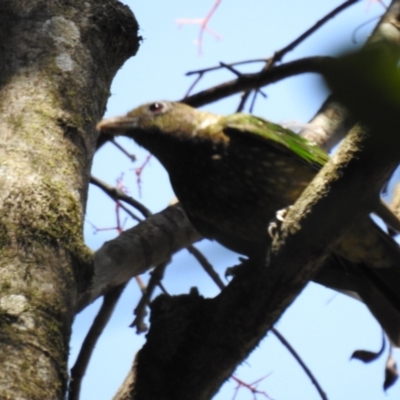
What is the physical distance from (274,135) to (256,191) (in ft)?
1.11

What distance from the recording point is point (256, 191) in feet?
9.79

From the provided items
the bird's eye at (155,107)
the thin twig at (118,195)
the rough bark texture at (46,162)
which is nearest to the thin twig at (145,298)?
the thin twig at (118,195)

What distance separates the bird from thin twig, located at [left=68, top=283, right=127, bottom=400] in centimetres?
56

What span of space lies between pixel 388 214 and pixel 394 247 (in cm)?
81

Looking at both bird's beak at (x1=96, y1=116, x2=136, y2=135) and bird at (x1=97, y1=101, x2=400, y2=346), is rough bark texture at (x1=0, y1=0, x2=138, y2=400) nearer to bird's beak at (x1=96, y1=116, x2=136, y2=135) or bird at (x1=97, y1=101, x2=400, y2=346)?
bird at (x1=97, y1=101, x2=400, y2=346)

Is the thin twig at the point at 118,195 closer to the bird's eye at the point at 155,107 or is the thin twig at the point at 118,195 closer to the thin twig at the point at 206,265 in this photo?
the thin twig at the point at 206,265

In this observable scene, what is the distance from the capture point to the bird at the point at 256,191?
2939mm

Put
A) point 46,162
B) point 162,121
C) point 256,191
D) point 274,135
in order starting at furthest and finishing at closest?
point 162,121, point 274,135, point 256,191, point 46,162

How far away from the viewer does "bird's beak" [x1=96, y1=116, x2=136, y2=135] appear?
338 centimetres

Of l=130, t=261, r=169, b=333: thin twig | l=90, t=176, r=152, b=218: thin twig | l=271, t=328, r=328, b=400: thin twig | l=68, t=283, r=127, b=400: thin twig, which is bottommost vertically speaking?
l=271, t=328, r=328, b=400: thin twig

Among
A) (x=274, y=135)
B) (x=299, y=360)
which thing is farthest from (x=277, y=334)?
(x=274, y=135)

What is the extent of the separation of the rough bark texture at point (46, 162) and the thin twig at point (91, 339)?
104cm

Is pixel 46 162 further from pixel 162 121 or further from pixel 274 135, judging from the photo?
pixel 162 121

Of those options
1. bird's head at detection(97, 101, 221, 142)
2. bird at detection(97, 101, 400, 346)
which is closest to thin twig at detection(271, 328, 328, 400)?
bird at detection(97, 101, 400, 346)
